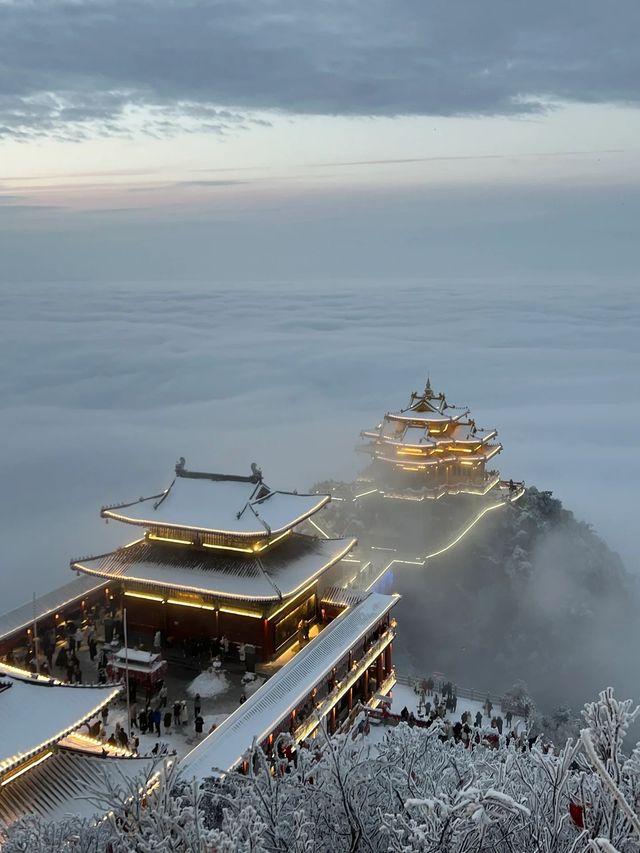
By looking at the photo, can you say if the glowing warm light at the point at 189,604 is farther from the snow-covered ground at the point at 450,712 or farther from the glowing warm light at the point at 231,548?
the snow-covered ground at the point at 450,712

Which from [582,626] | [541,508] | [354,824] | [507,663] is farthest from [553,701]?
[354,824]

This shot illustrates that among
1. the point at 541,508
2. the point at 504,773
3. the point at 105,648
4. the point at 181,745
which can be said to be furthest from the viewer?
the point at 541,508

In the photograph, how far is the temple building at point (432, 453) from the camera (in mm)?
55594

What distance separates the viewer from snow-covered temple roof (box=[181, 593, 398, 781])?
790 inches

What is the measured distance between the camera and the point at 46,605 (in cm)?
2828

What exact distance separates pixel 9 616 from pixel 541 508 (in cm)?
4373

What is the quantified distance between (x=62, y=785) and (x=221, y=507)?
13172 millimetres

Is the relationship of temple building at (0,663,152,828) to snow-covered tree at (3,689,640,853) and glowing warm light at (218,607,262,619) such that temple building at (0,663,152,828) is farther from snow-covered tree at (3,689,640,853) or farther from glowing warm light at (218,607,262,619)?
glowing warm light at (218,607,262,619)

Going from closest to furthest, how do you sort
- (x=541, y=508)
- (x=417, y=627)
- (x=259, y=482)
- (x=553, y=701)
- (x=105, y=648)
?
(x=105, y=648), (x=259, y=482), (x=553, y=701), (x=417, y=627), (x=541, y=508)

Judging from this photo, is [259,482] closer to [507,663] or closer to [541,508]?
[507,663]

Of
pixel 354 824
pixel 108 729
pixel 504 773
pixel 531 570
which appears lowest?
pixel 531 570

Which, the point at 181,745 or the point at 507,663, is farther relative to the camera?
the point at 507,663

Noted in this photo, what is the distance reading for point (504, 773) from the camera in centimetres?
1123

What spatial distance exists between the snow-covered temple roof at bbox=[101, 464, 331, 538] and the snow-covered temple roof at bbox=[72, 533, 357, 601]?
114 centimetres
